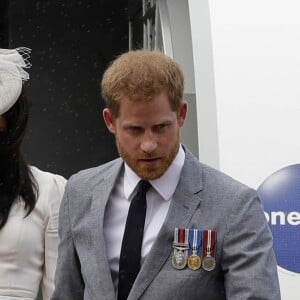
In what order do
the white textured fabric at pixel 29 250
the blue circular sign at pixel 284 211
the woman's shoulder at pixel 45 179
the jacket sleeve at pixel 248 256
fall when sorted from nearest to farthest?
the jacket sleeve at pixel 248 256
the white textured fabric at pixel 29 250
the woman's shoulder at pixel 45 179
the blue circular sign at pixel 284 211

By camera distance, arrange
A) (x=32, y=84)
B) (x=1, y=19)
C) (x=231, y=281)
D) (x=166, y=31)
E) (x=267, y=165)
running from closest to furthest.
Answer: (x=231, y=281) < (x=267, y=165) < (x=166, y=31) < (x=32, y=84) < (x=1, y=19)

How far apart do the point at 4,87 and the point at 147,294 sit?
916mm

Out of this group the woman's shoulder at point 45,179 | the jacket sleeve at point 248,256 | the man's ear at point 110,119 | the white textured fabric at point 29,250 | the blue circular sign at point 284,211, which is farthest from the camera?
the blue circular sign at point 284,211

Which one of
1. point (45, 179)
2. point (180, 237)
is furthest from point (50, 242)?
point (180, 237)

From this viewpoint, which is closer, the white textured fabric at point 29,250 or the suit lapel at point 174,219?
the suit lapel at point 174,219

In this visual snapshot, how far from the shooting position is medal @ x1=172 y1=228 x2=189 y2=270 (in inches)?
84.3

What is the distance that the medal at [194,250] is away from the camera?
212cm

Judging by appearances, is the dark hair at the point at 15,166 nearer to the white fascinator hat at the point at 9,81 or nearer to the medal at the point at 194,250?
the white fascinator hat at the point at 9,81

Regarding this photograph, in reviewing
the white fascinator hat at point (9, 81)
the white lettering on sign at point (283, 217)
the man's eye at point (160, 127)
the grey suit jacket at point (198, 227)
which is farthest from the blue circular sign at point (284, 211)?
the man's eye at point (160, 127)

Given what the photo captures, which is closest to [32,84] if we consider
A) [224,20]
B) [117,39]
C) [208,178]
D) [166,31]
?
[117,39]

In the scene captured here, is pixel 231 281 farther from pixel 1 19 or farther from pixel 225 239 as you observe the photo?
pixel 1 19

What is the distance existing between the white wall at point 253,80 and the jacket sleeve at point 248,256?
1213mm

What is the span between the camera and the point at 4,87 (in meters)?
2.80

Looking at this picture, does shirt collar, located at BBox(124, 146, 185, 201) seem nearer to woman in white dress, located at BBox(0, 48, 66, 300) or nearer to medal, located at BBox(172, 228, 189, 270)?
medal, located at BBox(172, 228, 189, 270)
